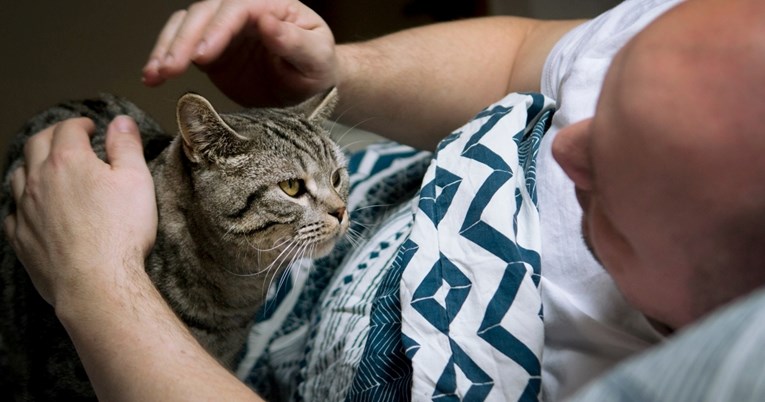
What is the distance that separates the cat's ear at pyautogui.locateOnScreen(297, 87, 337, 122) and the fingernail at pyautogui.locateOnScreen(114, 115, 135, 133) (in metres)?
0.24

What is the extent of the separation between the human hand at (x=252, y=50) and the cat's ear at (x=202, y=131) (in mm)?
70

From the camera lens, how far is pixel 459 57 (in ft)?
3.67

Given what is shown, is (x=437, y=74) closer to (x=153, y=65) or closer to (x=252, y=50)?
(x=252, y=50)

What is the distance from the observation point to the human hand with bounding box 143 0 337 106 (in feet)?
2.77

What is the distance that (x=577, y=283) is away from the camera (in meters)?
0.70

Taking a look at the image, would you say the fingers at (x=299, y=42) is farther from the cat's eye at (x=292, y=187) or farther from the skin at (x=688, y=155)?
the skin at (x=688, y=155)

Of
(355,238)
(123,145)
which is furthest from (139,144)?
(355,238)

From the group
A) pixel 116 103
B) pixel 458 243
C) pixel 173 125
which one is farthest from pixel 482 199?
pixel 173 125

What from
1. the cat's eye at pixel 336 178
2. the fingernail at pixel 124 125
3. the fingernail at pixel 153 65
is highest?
the fingernail at pixel 153 65

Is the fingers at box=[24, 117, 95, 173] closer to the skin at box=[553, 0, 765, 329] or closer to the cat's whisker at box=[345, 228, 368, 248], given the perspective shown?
the cat's whisker at box=[345, 228, 368, 248]

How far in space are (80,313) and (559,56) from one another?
0.69m

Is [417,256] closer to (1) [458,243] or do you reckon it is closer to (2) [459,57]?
(1) [458,243]

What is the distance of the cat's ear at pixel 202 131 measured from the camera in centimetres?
78

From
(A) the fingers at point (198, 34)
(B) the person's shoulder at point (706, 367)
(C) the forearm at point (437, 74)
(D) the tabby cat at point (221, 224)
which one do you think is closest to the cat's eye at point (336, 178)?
(D) the tabby cat at point (221, 224)
